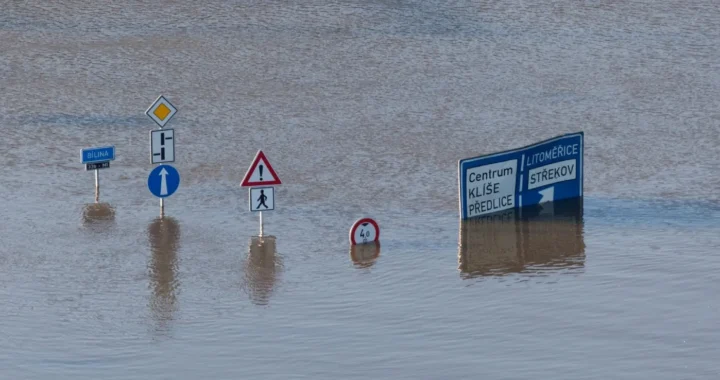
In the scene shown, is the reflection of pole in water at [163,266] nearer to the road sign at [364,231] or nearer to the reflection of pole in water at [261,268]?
the reflection of pole in water at [261,268]

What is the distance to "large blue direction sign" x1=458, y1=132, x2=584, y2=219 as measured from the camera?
650 inches

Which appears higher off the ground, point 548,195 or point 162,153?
point 162,153

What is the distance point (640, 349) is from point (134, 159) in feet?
31.7

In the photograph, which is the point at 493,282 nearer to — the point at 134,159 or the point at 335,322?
the point at 335,322

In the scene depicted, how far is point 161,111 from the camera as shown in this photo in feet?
53.9

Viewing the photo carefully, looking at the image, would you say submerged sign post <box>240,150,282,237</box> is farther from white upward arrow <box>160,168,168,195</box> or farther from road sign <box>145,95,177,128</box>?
road sign <box>145,95,177,128</box>

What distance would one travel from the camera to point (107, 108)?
22.4 metres

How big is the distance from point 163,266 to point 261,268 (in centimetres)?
114

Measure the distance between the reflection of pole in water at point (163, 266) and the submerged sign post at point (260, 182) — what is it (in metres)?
1.10

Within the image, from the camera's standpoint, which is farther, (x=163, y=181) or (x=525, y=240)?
(x=163, y=181)

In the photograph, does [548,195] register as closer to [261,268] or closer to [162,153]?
[261,268]

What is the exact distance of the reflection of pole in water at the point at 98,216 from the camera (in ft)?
53.4

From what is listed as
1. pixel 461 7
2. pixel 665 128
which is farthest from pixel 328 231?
pixel 461 7

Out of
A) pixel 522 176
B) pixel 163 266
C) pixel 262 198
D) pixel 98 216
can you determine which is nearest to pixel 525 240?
pixel 522 176
